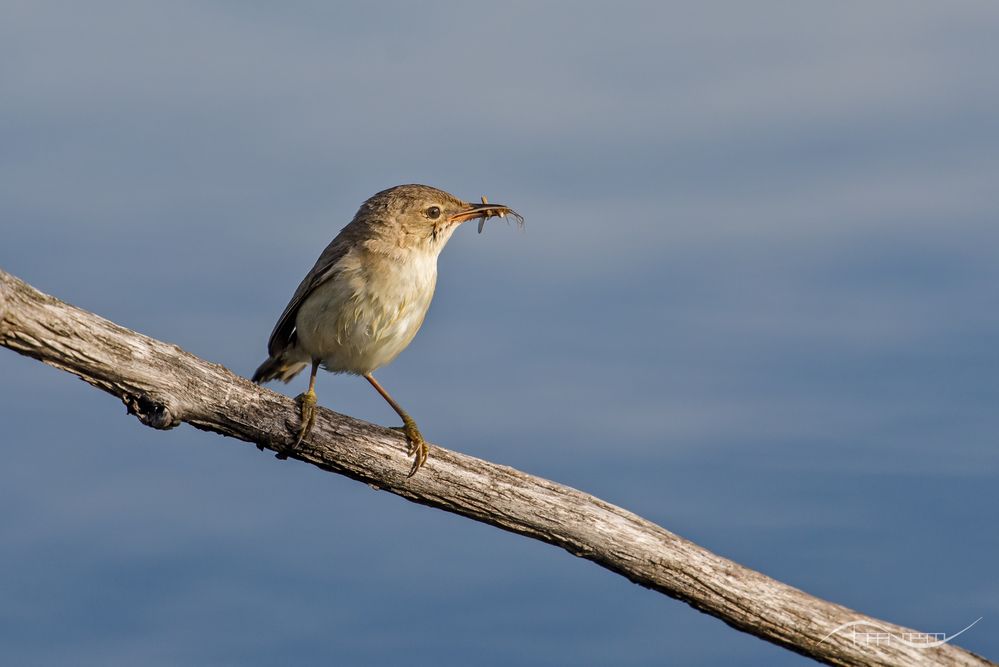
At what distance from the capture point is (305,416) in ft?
23.2

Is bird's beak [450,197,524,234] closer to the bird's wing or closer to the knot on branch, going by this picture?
the bird's wing

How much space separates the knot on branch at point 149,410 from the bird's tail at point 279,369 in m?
1.76

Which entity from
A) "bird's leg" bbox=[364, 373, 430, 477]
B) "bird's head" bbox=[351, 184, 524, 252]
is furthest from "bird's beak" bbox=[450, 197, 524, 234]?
"bird's leg" bbox=[364, 373, 430, 477]

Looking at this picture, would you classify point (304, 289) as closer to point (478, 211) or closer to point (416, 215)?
point (416, 215)

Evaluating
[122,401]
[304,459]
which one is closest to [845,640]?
[304,459]

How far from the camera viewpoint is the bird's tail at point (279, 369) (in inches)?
324

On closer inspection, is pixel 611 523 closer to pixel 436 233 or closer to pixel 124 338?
pixel 436 233

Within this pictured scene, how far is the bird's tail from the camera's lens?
824cm

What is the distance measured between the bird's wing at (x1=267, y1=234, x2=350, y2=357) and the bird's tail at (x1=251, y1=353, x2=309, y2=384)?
0.25ft

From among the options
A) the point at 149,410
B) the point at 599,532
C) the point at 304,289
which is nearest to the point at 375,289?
the point at 304,289

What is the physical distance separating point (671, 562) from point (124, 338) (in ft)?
12.3

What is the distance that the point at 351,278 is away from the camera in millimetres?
7371

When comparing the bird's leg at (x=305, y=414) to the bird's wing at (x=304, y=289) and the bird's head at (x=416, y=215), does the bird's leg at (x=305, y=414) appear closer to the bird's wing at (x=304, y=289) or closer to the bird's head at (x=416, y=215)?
the bird's wing at (x=304, y=289)

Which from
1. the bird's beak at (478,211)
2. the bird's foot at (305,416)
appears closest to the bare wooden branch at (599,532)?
the bird's foot at (305,416)
